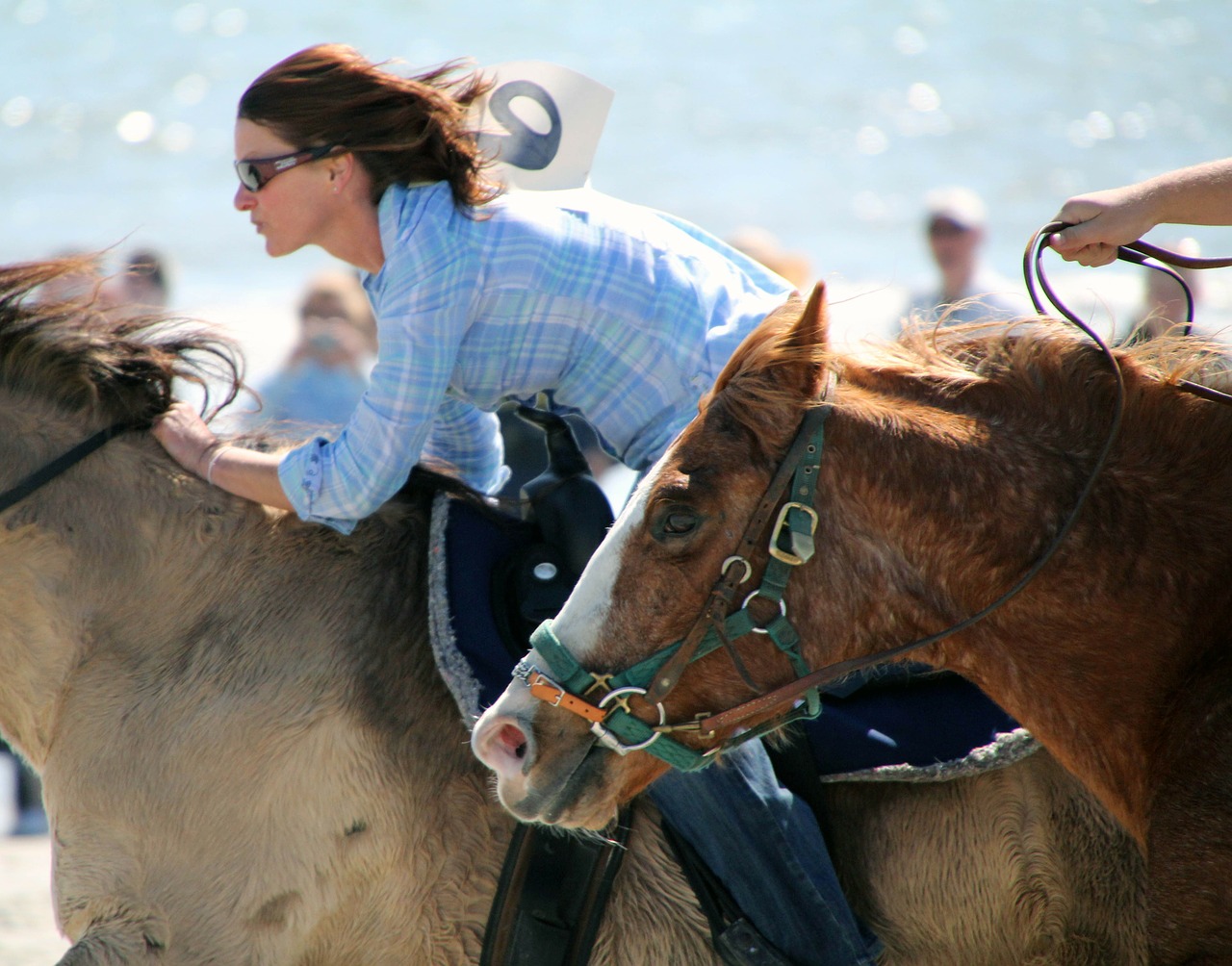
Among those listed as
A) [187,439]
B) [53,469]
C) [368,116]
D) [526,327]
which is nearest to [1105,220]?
[526,327]

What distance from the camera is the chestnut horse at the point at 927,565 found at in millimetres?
1833

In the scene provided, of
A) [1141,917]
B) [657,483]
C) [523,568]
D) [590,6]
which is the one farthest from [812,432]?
[590,6]

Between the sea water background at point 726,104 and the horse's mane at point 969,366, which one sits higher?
the horse's mane at point 969,366

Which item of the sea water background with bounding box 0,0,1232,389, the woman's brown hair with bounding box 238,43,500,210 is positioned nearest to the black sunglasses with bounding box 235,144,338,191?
the woman's brown hair with bounding box 238,43,500,210

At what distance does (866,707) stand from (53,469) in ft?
6.15

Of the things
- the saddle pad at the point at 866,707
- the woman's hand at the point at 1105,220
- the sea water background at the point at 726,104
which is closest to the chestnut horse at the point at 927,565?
the woman's hand at the point at 1105,220

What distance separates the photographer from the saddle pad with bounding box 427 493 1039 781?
228 cm

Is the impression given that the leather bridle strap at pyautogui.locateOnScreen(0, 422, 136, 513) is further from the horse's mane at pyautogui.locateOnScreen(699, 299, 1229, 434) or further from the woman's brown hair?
the horse's mane at pyautogui.locateOnScreen(699, 299, 1229, 434)

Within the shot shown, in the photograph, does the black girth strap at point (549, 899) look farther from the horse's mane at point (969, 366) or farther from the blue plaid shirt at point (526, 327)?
the horse's mane at point (969, 366)

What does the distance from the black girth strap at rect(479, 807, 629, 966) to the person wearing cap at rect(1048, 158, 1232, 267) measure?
1.46m

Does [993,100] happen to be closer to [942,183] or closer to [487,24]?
[942,183]

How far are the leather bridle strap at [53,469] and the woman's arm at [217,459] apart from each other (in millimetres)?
130

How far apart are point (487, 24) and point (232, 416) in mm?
13536

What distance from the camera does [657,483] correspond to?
1852mm
